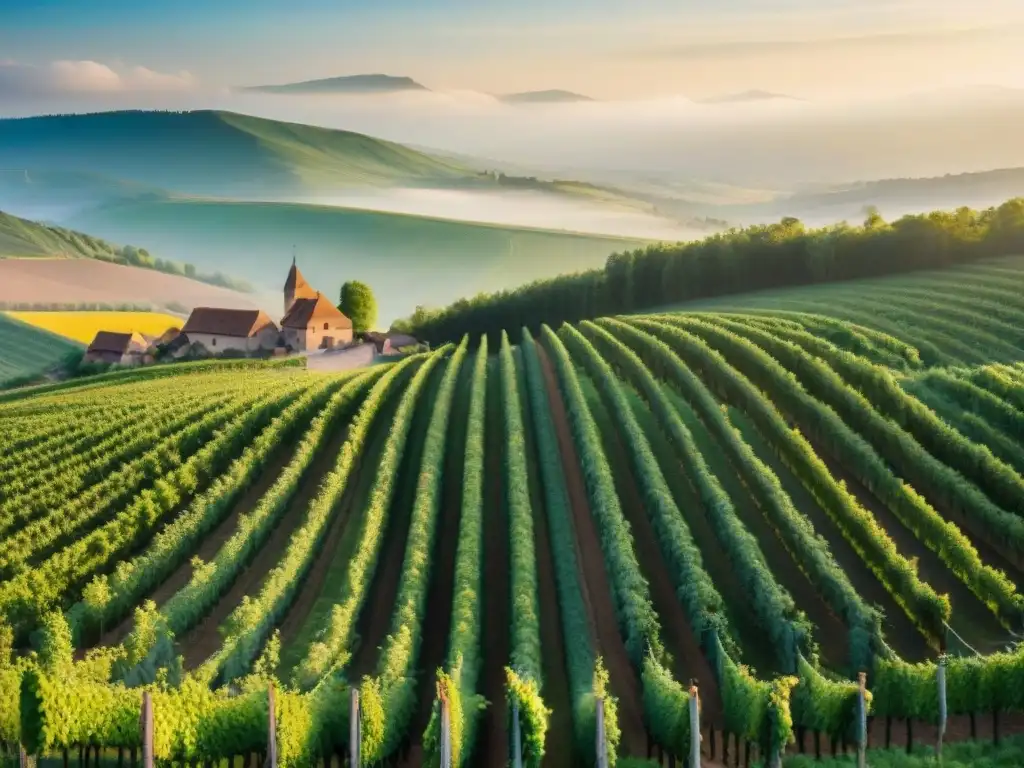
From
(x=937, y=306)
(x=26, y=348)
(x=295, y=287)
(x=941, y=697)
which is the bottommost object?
(x=26, y=348)

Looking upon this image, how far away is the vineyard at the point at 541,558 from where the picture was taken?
609 inches

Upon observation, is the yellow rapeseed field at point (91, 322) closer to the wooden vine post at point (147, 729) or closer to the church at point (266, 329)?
the church at point (266, 329)

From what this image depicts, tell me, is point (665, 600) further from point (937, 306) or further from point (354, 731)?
point (937, 306)

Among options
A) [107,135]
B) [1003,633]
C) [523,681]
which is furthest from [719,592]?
[107,135]

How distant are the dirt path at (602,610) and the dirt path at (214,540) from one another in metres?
8.61

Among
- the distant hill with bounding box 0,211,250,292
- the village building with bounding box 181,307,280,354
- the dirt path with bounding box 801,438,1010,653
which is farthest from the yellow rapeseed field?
the dirt path with bounding box 801,438,1010,653

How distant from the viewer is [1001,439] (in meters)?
26.6

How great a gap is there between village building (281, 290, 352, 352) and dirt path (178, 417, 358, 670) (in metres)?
32.5

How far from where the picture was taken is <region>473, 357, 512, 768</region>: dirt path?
16375 millimetres

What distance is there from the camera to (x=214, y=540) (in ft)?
83.1

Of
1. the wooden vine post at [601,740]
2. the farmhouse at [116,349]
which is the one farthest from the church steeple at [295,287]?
the wooden vine post at [601,740]

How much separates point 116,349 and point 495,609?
1947 inches

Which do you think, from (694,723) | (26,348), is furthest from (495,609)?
(26,348)

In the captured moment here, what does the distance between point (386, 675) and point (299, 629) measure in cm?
474
